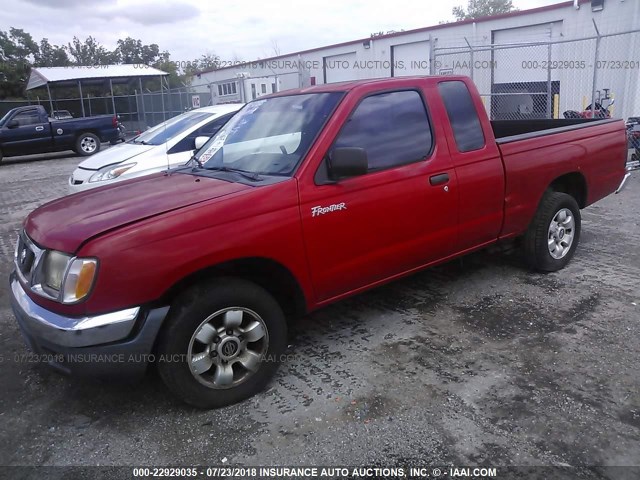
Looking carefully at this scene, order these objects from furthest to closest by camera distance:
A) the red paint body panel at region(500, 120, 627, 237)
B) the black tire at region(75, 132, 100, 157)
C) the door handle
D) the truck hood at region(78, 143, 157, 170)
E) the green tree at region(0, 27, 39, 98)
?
the green tree at region(0, 27, 39, 98) < the black tire at region(75, 132, 100, 157) < the truck hood at region(78, 143, 157, 170) < the red paint body panel at region(500, 120, 627, 237) < the door handle

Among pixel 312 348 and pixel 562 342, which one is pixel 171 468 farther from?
pixel 562 342

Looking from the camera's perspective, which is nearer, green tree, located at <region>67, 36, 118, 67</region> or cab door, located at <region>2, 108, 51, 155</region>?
cab door, located at <region>2, 108, 51, 155</region>

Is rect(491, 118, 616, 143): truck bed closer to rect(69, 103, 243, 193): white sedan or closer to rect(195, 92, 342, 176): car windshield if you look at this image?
rect(195, 92, 342, 176): car windshield

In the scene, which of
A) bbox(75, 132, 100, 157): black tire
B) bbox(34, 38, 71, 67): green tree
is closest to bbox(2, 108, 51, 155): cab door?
bbox(75, 132, 100, 157): black tire

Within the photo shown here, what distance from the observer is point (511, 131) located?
637 cm

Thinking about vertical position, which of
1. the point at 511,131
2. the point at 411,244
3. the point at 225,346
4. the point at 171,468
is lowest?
the point at 171,468

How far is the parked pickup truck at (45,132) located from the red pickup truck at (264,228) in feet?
49.9

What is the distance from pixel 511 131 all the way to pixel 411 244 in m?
3.26

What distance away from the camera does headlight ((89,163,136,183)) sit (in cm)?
738

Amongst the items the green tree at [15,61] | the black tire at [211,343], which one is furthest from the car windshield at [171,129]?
the green tree at [15,61]

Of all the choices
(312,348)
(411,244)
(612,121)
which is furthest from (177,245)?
(612,121)

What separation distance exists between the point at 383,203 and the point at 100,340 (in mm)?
1984

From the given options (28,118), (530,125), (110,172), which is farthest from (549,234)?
(28,118)

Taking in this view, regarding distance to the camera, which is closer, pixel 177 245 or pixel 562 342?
pixel 177 245
